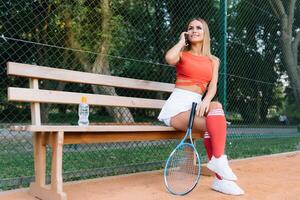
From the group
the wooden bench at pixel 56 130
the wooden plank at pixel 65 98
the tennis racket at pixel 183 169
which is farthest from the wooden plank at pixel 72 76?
the tennis racket at pixel 183 169

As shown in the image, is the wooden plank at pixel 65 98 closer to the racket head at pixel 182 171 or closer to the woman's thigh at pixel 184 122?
the woman's thigh at pixel 184 122

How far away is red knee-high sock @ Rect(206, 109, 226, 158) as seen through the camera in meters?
3.22

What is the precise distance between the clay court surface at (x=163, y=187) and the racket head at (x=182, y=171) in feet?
0.23

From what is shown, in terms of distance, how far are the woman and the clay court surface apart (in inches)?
9.1

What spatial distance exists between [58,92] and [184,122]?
1.05m

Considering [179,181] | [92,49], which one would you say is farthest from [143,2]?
[179,181]

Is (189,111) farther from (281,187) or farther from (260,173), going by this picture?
(260,173)

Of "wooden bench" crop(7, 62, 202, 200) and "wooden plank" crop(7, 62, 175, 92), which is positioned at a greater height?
"wooden plank" crop(7, 62, 175, 92)

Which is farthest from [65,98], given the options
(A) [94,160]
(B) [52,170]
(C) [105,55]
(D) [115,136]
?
(A) [94,160]

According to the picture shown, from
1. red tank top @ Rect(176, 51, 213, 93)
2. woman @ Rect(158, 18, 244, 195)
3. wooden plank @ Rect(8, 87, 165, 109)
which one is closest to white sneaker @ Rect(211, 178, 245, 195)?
woman @ Rect(158, 18, 244, 195)

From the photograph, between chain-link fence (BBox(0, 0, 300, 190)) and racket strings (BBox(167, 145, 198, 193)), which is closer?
racket strings (BBox(167, 145, 198, 193))

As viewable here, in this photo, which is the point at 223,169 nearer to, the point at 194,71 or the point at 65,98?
the point at 194,71

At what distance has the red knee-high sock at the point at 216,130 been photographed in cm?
322

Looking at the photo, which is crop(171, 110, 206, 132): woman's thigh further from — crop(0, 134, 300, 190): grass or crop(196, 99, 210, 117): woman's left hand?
crop(0, 134, 300, 190): grass
